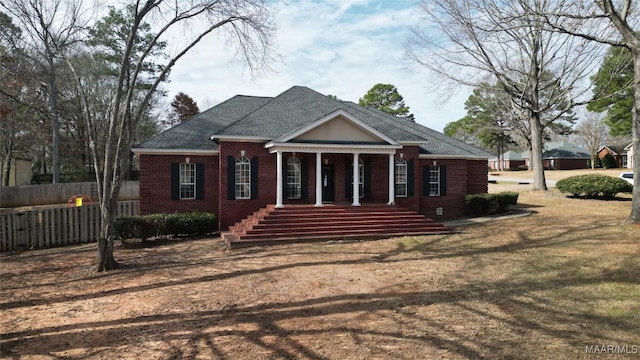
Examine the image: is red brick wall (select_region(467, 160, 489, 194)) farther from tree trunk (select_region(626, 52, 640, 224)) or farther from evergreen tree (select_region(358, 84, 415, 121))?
evergreen tree (select_region(358, 84, 415, 121))

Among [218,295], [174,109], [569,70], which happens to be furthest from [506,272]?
[174,109]

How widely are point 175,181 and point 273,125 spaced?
5084 mm

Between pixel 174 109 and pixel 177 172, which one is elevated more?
pixel 174 109

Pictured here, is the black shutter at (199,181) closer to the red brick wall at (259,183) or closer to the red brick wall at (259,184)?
the red brick wall at (259,184)

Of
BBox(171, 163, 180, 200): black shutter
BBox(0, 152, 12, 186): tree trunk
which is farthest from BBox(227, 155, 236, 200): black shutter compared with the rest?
BBox(0, 152, 12, 186): tree trunk

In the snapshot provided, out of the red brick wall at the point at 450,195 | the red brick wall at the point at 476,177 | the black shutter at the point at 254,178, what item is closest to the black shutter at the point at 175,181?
the black shutter at the point at 254,178

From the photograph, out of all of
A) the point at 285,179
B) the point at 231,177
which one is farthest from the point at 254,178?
the point at 285,179

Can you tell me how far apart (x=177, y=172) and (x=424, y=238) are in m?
11.0

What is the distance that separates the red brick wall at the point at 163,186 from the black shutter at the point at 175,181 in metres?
0.15

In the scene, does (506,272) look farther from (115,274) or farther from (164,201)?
(164,201)

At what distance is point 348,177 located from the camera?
1881cm

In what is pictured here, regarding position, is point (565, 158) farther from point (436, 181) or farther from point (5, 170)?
point (5, 170)

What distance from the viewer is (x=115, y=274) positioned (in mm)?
9930

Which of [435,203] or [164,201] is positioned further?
[435,203]
